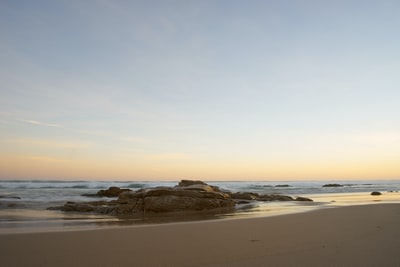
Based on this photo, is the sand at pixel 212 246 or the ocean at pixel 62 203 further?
the ocean at pixel 62 203

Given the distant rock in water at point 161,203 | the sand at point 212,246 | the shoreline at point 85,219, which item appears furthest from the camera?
the distant rock in water at point 161,203

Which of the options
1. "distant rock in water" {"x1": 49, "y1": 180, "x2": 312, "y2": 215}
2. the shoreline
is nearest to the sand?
the shoreline

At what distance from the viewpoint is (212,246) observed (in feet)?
23.5

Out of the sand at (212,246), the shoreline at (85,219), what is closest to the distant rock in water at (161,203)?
the shoreline at (85,219)

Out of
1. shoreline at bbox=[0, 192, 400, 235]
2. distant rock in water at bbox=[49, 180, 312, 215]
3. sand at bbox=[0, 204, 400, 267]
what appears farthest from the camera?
distant rock in water at bbox=[49, 180, 312, 215]

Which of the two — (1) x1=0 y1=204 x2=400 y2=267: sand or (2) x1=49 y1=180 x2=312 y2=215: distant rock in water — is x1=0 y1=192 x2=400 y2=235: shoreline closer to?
(2) x1=49 y1=180 x2=312 y2=215: distant rock in water

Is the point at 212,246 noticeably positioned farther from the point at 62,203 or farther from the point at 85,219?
the point at 62,203

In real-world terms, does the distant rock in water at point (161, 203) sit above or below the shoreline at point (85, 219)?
above

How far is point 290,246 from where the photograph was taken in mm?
7148

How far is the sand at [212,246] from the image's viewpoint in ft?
19.4

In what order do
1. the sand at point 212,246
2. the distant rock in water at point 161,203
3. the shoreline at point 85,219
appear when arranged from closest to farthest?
the sand at point 212,246 → the shoreline at point 85,219 → the distant rock in water at point 161,203

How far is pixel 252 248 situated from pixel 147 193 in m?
12.2

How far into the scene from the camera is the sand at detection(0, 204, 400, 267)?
591cm

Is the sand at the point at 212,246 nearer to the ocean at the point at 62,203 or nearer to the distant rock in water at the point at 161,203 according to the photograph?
the ocean at the point at 62,203
